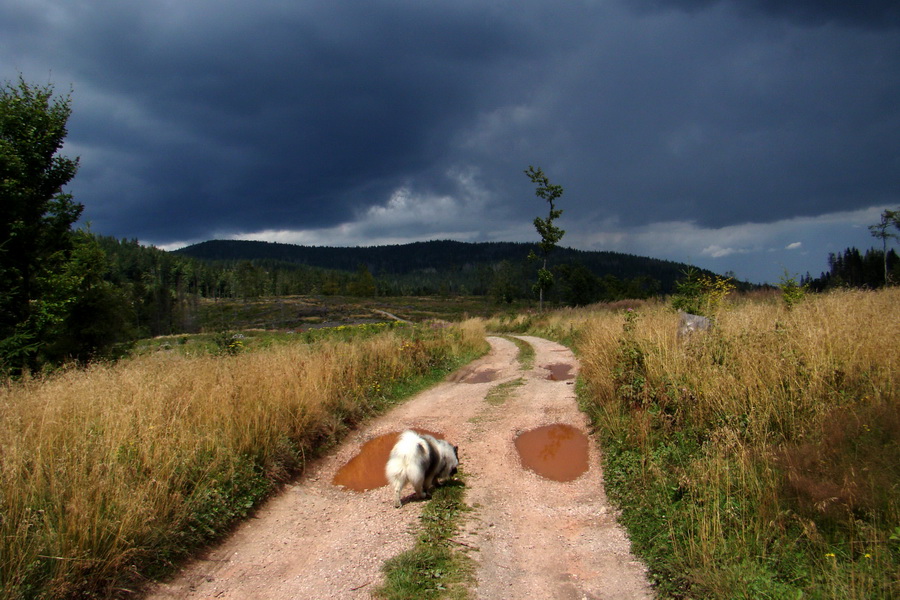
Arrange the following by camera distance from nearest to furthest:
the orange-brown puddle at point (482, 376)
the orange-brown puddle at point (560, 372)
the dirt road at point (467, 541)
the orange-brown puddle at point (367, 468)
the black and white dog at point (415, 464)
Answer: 1. the dirt road at point (467, 541)
2. the black and white dog at point (415, 464)
3. the orange-brown puddle at point (367, 468)
4. the orange-brown puddle at point (560, 372)
5. the orange-brown puddle at point (482, 376)

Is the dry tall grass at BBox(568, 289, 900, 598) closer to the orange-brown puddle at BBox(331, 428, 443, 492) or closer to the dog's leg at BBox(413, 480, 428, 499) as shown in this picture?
the dog's leg at BBox(413, 480, 428, 499)

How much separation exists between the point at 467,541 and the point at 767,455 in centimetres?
303

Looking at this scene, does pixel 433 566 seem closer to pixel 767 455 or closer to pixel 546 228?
pixel 767 455

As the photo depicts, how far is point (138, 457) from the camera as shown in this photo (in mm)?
4527

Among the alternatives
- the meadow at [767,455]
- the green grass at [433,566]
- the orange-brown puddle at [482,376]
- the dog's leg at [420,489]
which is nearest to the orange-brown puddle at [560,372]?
the orange-brown puddle at [482,376]

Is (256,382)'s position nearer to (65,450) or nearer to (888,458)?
(65,450)

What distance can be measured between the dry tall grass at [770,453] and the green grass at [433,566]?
1795 mm

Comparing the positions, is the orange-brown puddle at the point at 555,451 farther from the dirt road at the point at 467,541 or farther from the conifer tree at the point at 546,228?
the conifer tree at the point at 546,228

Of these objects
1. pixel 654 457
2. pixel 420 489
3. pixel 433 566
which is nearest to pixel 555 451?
pixel 654 457

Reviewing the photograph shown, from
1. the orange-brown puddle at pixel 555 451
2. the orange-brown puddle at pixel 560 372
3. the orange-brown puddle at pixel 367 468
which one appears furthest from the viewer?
the orange-brown puddle at pixel 560 372

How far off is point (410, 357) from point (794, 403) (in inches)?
396

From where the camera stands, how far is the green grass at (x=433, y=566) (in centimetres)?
350

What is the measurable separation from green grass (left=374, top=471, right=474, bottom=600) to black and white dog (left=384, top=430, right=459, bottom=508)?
39cm

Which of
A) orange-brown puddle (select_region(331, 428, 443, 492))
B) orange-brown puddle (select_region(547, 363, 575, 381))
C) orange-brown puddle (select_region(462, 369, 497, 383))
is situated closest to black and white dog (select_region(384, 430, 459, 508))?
orange-brown puddle (select_region(331, 428, 443, 492))
